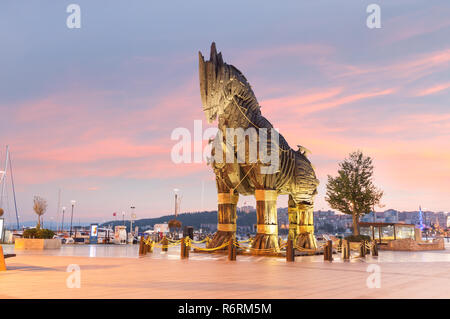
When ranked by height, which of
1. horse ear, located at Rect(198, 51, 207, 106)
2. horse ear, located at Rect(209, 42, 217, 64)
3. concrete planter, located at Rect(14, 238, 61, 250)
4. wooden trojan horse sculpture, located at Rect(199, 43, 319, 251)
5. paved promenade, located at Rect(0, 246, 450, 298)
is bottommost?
concrete planter, located at Rect(14, 238, 61, 250)

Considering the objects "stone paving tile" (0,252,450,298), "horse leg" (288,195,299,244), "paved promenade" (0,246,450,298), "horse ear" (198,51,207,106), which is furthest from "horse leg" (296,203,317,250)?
"stone paving tile" (0,252,450,298)

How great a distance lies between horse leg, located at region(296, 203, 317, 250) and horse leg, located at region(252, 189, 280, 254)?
3.26 meters

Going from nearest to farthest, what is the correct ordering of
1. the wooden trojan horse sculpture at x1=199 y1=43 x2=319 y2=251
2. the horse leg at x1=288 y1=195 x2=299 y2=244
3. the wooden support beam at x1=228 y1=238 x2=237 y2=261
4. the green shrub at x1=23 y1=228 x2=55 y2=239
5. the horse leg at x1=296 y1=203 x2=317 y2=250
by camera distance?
the wooden support beam at x1=228 y1=238 x2=237 y2=261, the wooden trojan horse sculpture at x1=199 y1=43 x2=319 y2=251, the horse leg at x1=296 y1=203 x2=317 y2=250, the horse leg at x1=288 y1=195 x2=299 y2=244, the green shrub at x1=23 y1=228 x2=55 y2=239

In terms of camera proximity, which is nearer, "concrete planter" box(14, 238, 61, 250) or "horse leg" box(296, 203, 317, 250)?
"horse leg" box(296, 203, 317, 250)

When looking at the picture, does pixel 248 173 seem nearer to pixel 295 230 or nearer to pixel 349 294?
pixel 295 230

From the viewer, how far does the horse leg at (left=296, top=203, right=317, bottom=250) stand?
64.6 feet

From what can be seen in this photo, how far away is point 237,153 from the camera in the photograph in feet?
56.6

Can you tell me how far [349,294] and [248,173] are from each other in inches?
422

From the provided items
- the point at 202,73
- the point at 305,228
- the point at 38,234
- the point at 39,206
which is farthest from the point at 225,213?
the point at 39,206

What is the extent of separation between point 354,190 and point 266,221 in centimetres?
1671

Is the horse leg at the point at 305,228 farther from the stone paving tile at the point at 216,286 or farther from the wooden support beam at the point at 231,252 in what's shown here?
the stone paving tile at the point at 216,286

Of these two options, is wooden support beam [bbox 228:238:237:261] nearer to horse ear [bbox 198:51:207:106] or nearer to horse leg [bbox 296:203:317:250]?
horse leg [bbox 296:203:317:250]

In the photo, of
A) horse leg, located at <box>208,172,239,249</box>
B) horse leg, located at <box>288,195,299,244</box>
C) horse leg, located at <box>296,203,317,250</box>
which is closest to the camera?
horse leg, located at <box>208,172,239,249</box>

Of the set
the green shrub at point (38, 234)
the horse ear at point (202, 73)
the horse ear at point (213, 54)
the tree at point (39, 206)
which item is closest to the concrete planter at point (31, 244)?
the green shrub at point (38, 234)
